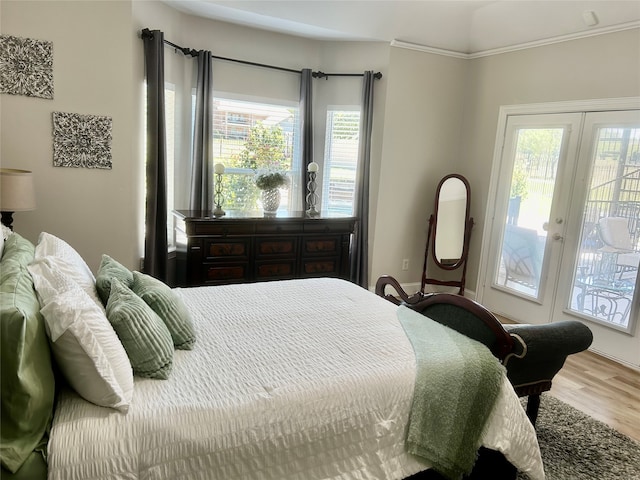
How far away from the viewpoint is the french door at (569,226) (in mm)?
3398

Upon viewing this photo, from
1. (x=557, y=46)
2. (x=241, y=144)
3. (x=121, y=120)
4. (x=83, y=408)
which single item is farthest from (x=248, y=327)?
(x=557, y=46)

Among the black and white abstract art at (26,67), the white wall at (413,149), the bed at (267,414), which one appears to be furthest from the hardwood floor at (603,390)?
the black and white abstract art at (26,67)

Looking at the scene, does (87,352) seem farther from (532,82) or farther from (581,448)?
(532,82)

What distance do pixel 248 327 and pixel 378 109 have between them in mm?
3089

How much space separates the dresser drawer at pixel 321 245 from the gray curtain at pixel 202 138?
0.97m

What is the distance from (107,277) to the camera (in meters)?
1.87

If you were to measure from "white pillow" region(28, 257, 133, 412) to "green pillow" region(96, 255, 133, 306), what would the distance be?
1.33ft

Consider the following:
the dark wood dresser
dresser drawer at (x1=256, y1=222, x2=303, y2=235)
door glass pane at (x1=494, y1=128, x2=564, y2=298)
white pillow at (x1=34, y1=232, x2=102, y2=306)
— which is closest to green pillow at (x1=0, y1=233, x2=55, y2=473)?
white pillow at (x1=34, y1=232, x2=102, y2=306)

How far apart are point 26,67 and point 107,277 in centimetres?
200

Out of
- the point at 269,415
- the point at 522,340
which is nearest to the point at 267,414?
the point at 269,415

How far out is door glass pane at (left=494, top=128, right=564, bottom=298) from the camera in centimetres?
398

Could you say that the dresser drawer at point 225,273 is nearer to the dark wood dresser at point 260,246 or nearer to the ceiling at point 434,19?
the dark wood dresser at point 260,246

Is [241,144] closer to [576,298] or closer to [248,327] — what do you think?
[248,327]

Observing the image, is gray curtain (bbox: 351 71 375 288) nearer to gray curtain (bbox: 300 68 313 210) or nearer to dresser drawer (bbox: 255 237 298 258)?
gray curtain (bbox: 300 68 313 210)
